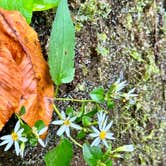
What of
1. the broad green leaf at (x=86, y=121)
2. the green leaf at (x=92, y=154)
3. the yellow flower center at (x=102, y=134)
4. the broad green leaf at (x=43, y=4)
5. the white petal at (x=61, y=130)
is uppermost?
the broad green leaf at (x=43, y=4)

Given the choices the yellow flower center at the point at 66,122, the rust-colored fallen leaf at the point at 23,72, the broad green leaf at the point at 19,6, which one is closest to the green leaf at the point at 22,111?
the rust-colored fallen leaf at the point at 23,72

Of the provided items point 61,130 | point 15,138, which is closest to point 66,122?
point 61,130

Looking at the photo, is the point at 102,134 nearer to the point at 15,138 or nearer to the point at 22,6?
the point at 15,138

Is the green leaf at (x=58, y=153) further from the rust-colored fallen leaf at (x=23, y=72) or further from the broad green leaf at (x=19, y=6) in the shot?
the broad green leaf at (x=19, y=6)

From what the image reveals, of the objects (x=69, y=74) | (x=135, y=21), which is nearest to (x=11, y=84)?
(x=69, y=74)

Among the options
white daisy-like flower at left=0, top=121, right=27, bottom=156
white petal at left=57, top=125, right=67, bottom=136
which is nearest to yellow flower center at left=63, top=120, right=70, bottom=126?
white petal at left=57, top=125, right=67, bottom=136

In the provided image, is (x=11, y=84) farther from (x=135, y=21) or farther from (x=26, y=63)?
(x=135, y=21)

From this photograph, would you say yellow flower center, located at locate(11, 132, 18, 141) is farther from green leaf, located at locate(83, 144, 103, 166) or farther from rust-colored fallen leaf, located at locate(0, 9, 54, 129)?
green leaf, located at locate(83, 144, 103, 166)
